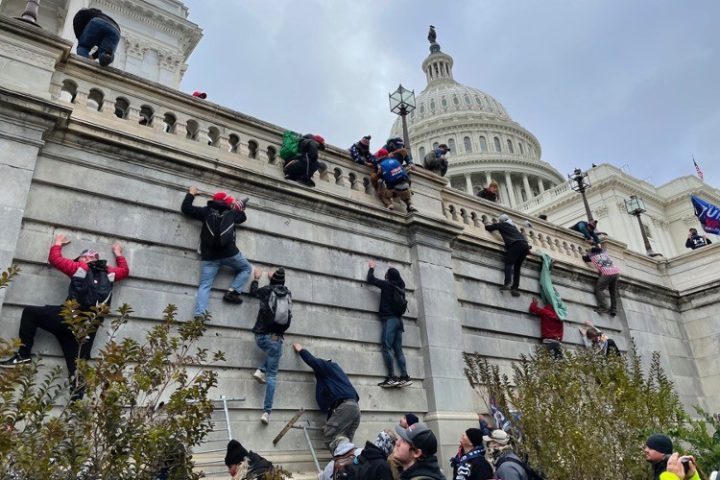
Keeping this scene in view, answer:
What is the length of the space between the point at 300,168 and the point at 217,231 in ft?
8.81

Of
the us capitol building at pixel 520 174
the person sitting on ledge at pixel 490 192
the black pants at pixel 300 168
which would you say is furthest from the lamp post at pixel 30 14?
the us capitol building at pixel 520 174

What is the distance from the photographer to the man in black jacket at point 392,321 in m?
11.3

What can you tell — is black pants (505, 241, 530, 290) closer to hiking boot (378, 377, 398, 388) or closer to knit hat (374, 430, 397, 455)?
hiking boot (378, 377, 398, 388)

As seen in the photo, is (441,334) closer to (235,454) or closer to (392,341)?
(392,341)

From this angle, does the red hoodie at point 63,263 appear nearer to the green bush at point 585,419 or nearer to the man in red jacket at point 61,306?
the man in red jacket at point 61,306

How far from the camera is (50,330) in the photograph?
790cm

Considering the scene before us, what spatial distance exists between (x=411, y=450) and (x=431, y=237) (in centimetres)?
849

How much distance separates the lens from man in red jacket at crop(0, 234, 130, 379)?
304 inches

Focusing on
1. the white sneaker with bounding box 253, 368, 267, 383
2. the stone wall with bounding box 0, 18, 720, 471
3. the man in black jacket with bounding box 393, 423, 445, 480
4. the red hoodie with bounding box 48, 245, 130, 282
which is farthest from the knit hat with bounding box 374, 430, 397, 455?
the red hoodie with bounding box 48, 245, 130, 282

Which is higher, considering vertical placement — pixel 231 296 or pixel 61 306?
pixel 231 296

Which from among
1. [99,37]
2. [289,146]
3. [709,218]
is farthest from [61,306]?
[709,218]

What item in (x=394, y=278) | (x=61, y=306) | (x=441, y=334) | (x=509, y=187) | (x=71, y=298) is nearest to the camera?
(x=61, y=306)

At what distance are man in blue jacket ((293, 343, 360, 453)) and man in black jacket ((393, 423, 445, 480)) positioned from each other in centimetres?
420

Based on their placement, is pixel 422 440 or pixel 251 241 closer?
pixel 422 440
